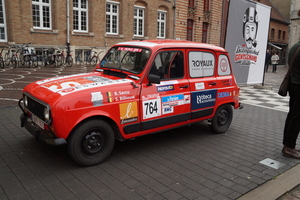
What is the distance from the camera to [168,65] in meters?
4.82

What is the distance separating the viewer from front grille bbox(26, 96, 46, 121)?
12.7 feet

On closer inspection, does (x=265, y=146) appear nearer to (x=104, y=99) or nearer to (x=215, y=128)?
(x=215, y=128)

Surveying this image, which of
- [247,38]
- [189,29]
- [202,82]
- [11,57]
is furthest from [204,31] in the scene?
[202,82]

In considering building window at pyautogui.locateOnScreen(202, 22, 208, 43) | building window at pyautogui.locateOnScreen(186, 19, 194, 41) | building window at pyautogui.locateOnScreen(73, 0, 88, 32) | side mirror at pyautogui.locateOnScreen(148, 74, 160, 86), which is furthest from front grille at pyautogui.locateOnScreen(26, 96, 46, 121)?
building window at pyautogui.locateOnScreen(202, 22, 208, 43)

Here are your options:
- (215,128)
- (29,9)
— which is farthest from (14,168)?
(29,9)

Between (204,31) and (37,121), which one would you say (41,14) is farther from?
(204,31)

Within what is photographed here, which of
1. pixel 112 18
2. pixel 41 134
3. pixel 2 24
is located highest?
pixel 112 18

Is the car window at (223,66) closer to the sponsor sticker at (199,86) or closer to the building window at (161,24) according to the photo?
the sponsor sticker at (199,86)

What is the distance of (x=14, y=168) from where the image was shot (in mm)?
3854

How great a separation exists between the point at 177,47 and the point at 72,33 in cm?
1726

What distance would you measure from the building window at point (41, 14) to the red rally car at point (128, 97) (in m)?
16.1

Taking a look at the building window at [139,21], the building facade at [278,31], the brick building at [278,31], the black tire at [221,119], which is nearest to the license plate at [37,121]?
the black tire at [221,119]

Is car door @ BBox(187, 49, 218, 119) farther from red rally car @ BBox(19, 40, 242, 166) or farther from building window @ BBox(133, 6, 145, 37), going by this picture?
building window @ BBox(133, 6, 145, 37)

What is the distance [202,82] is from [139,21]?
21290 mm
